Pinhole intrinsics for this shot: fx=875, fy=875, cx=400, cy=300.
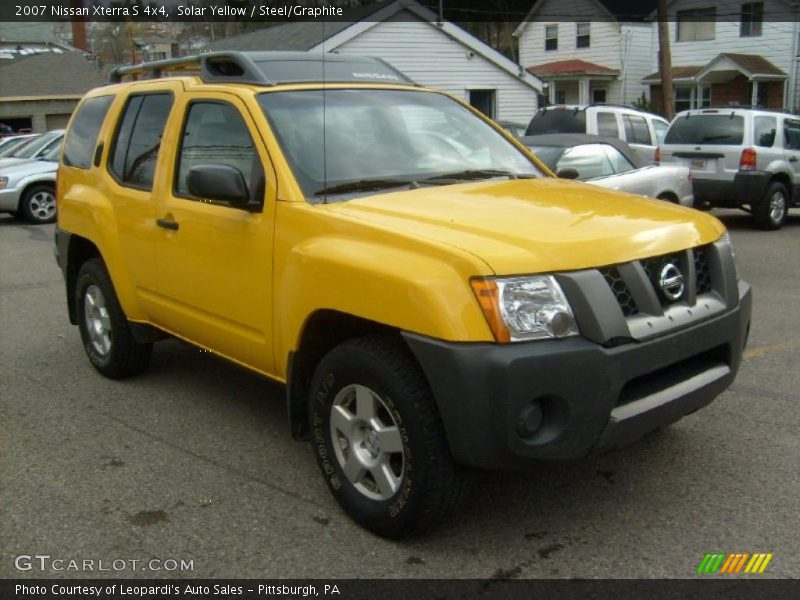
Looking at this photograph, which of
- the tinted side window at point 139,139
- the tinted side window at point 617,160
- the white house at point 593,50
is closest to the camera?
the tinted side window at point 139,139

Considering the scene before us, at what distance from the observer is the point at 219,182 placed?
398 centimetres

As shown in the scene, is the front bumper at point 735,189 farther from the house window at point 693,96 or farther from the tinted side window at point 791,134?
the house window at point 693,96

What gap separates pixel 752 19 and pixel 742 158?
24.8 m

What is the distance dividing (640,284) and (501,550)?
3.88ft

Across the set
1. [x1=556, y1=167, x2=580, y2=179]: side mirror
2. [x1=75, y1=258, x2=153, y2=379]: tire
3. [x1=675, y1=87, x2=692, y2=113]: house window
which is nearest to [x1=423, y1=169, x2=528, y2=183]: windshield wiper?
[x1=556, y1=167, x2=580, y2=179]: side mirror

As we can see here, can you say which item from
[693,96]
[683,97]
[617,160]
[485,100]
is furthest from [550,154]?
[683,97]

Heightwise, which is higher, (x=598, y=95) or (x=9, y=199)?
(x=598, y=95)

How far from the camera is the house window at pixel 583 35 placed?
39.0 metres

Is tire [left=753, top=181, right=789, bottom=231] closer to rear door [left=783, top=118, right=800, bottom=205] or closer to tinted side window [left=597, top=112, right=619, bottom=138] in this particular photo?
rear door [left=783, top=118, right=800, bottom=205]

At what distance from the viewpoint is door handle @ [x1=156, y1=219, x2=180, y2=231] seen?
15.3 feet

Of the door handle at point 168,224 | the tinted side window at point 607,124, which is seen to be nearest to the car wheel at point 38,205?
the tinted side window at point 607,124

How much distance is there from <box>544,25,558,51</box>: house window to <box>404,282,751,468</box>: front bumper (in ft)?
130
